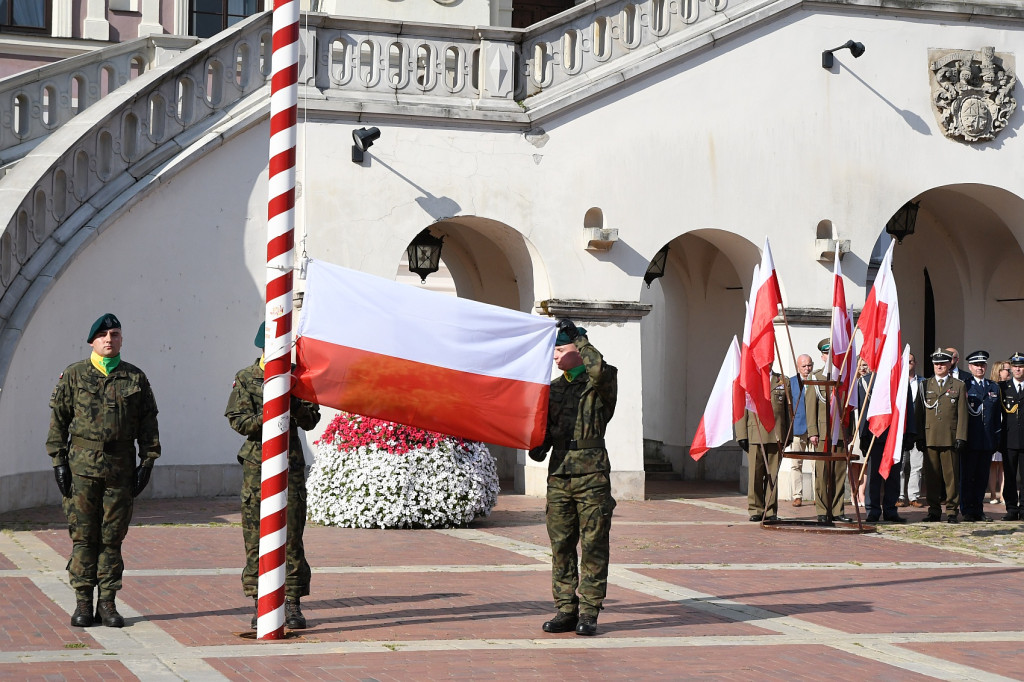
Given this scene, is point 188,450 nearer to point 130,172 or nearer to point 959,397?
point 130,172

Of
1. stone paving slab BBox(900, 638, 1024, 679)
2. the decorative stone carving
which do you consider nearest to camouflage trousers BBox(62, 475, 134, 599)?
stone paving slab BBox(900, 638, 1024, 679)

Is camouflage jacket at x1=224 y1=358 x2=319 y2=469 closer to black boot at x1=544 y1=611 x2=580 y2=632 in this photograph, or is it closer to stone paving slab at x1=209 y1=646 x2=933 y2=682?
stone paving slab at x1=209 y1=646 x2=933 y2=682

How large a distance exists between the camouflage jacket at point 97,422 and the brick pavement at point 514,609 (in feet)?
3.18

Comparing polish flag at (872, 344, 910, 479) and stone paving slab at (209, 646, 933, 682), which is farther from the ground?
polish flag at (872, 344, 910, 479)

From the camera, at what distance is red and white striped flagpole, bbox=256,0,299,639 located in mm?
8164

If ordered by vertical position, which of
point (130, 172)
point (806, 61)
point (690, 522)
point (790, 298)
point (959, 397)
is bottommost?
point (690, 522)

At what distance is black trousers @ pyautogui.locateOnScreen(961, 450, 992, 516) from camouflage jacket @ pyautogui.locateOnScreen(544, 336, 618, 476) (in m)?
8.60

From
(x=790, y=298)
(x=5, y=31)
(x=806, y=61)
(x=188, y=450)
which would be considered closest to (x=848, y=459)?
(x=790, y=298)

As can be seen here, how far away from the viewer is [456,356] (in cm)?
890

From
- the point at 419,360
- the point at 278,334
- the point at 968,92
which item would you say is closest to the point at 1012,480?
the point at 968,92

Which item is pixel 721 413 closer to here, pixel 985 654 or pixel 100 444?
pixel 985 654

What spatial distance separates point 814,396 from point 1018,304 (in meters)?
7.53

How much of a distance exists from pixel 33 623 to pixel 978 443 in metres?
11.1

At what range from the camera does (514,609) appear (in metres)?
9.34
